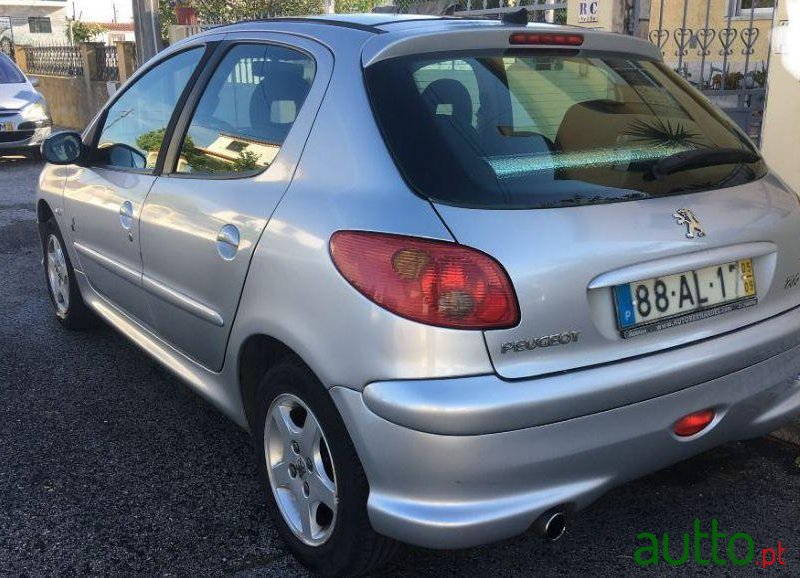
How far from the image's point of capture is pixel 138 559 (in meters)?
2.60

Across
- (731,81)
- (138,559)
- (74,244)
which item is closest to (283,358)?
(138,559)

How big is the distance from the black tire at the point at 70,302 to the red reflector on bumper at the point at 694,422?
338 centimetres

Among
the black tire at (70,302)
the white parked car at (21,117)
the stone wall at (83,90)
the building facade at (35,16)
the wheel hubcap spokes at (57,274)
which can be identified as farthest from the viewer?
the building facade at (35,16)

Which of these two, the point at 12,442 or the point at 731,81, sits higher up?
the point at 731,81

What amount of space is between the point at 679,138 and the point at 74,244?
122 inches

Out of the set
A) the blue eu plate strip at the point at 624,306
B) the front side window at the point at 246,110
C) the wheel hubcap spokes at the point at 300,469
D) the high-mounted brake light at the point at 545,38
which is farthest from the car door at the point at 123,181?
the blue eu plate strip at the point at 624,306

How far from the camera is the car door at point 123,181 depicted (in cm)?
335

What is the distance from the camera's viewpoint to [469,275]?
1.99 m

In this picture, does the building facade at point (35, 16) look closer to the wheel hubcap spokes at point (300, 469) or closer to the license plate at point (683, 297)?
the wheel hubcap spokes at point (300, 469)

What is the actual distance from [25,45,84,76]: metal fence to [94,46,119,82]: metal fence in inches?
31.6

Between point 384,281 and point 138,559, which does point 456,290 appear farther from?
point 138,559

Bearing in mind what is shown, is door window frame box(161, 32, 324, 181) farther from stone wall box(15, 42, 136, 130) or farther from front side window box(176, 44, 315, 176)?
stone wall box(15, 42, 136, 130)

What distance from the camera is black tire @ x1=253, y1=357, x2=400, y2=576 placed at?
87.0 inches

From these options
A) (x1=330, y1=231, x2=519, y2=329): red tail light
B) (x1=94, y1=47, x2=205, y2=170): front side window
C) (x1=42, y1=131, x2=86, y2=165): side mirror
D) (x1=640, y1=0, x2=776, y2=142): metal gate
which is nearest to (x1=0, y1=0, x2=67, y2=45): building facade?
(x1=640, y1=0, x2=776, y2=142): metal gate
